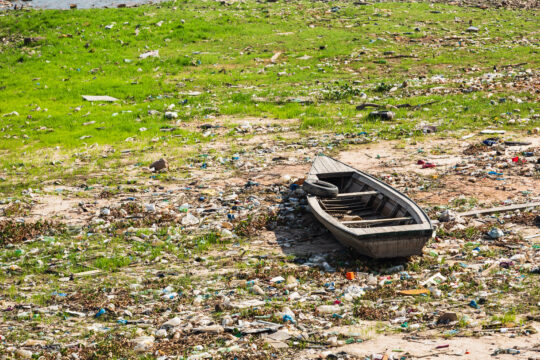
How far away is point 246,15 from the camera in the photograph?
26531 mm

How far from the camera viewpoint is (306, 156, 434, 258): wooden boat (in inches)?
300

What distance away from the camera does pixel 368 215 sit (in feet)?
30.8

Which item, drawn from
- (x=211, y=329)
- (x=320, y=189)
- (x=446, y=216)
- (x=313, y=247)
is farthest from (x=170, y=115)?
(x=211, y=329)

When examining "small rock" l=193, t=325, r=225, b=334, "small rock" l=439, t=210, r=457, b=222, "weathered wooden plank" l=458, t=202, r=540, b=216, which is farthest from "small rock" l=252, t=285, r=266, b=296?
"weathered wooden plank" l=458, t=202, r=540, b=216

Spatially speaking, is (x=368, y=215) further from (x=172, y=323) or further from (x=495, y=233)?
(x=172, y=323)

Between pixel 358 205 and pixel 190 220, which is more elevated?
pixel 358 205

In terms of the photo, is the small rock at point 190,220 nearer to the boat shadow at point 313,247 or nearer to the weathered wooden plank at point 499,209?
the boat shadow at point 313,247

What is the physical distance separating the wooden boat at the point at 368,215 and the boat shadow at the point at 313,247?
0.69 ft

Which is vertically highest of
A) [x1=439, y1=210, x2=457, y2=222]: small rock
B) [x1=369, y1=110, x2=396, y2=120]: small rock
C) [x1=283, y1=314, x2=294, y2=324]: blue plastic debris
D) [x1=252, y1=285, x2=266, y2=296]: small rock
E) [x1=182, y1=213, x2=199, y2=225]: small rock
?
[x1=369, y1=110, x2=396, y2=120]: small rock

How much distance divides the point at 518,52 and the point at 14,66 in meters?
17.7

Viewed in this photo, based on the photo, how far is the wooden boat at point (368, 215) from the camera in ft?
25.0

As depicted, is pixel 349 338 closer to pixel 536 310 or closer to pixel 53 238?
pixel 536 310

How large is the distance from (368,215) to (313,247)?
4.04 feet

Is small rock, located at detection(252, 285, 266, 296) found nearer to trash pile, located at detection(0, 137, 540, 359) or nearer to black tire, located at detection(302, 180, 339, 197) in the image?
trash pile, located at detection(0, 137, 540, 359)
